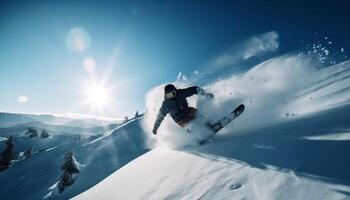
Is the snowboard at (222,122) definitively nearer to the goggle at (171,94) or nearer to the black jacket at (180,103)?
the black jacket at (180,103)

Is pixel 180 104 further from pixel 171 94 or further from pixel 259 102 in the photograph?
pixel 259 102

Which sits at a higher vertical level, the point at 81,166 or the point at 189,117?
the point at 189,117

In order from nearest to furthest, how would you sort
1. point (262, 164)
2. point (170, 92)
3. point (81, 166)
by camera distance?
point (262, 164) → point (170, 92) → point (81, 166)

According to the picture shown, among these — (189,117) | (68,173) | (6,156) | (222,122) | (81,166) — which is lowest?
(222,122)

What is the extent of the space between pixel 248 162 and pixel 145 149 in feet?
126

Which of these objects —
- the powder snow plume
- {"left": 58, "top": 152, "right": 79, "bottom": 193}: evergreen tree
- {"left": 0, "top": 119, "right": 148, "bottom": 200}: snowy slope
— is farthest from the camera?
{"left": 0, "top": 119, "right": 148, "bottom": 200}: snowy slope

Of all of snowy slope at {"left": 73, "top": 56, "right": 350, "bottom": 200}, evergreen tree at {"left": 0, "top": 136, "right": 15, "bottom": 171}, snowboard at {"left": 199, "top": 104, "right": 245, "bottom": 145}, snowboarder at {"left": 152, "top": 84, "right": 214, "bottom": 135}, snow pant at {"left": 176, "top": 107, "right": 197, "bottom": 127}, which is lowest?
snowy slope at {"left": 73, "top": 56, "right": 350, "bottom": 200}

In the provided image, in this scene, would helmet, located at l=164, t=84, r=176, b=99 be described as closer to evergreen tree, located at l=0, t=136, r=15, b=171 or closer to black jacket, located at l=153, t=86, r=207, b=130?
black jacket, located at l=153, t=86, r=207, b=130

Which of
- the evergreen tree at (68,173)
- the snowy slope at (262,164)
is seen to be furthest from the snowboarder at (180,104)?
the evergreen tree at (68,173)

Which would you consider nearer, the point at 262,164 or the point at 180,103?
the point at 262,164

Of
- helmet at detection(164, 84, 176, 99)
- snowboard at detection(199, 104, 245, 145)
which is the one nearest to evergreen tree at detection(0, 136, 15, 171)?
helmet at detection(164, 84, 176, 99)

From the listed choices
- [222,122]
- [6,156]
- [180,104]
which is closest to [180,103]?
[180,104]

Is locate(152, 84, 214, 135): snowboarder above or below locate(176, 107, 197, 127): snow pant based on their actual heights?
above

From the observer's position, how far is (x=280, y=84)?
46.1 feet
